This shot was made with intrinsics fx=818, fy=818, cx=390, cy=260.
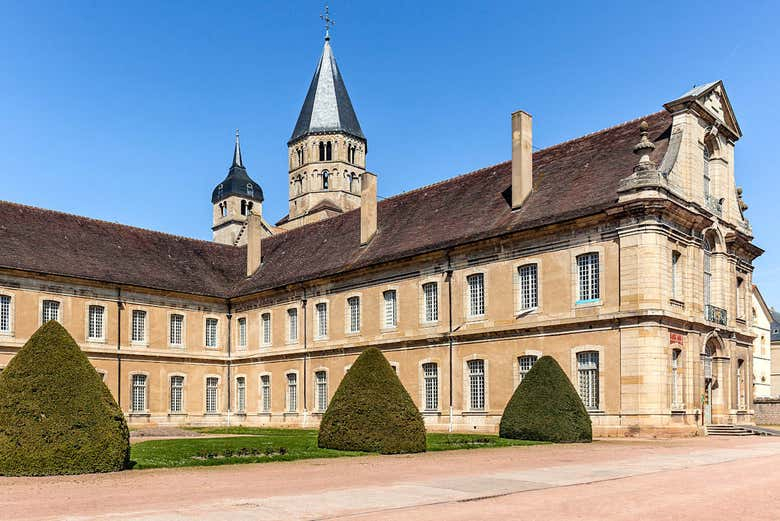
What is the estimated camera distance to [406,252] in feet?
97.0

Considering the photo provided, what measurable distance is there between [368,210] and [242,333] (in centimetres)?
919

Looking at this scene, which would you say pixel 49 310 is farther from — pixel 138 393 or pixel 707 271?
pixel 707 271

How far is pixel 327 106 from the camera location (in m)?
71.3

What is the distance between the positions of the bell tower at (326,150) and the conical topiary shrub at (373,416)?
172 ft

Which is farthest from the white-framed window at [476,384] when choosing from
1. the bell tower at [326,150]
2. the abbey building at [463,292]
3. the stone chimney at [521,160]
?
the bell tower at [326,150]

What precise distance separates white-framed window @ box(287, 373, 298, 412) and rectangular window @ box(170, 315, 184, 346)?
539 centimetres

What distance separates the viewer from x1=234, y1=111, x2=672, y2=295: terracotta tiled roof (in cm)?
2555

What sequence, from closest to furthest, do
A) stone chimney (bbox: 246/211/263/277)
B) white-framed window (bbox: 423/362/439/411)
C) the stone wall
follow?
white-framed window (bbox: 423/362/439/411) → the stone wall → stone chimney (bbox: 246/211/263/277)

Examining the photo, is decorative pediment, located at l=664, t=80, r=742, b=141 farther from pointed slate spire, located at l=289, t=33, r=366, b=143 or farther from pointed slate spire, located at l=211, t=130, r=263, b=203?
pointed slate spire, located at l=211, t=130, r=263, b=203

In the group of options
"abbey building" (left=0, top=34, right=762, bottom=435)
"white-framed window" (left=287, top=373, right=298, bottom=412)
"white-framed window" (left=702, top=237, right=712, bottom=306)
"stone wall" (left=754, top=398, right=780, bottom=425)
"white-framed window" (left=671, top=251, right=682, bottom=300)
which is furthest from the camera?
"stone wall" (left=754, top=398, right=780, bottom=425)

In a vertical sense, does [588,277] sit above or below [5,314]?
above

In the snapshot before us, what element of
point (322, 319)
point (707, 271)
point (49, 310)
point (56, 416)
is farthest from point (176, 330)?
point (56, 416)

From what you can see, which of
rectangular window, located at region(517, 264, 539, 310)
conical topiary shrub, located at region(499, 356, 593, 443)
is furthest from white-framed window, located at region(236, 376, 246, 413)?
conical topiary shrub, located at region(499, 356, 593, 443)

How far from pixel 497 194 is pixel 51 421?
63.2ft
